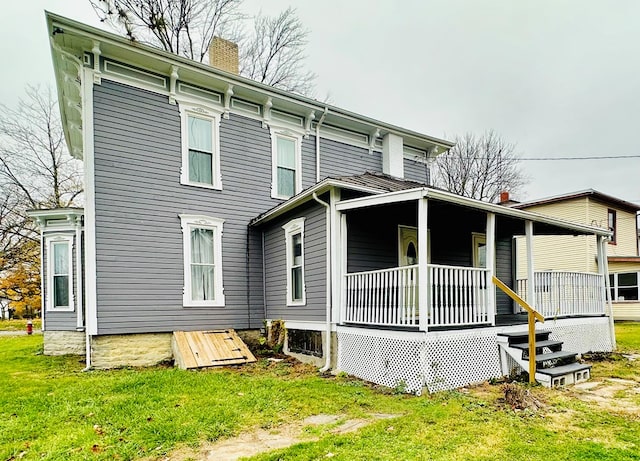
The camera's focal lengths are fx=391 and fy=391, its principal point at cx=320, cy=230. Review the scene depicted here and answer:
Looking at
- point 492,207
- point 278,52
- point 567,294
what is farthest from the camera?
point 278,52

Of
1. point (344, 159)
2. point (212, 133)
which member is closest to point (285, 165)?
point (344, 159)

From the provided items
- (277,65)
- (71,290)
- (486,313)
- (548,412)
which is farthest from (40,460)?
(277,65)

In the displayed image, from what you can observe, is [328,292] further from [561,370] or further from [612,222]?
[612,222]

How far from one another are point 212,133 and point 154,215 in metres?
2.46

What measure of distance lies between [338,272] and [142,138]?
527cm

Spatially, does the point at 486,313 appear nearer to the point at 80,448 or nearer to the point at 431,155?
the point at 80,448

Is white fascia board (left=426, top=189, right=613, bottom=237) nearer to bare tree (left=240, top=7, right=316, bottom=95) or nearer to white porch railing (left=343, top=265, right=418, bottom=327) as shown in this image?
white porch railing (left=343, top=265, right=418, bottom=327)

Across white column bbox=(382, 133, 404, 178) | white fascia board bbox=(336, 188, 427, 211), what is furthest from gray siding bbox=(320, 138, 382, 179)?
white fascia board bbox=(336, 188, 427, 211)

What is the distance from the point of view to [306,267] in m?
8.27

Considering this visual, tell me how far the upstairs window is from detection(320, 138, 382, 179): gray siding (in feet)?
2.50

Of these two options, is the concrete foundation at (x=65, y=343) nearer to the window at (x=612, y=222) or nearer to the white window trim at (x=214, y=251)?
the white window trim at (x=214, y=251)

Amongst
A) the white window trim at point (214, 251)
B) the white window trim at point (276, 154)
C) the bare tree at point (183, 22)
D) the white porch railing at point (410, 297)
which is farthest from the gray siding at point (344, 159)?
the bare tree at point (183, 22)

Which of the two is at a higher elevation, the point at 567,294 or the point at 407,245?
the point at 407,245

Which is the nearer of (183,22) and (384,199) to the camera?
(384,199)
